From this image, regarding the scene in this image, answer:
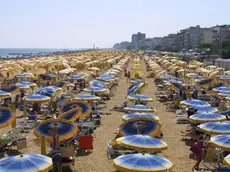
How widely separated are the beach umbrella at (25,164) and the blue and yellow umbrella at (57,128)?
7.67 feet

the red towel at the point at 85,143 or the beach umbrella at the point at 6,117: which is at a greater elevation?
the beach umbrella at the point at 6,117

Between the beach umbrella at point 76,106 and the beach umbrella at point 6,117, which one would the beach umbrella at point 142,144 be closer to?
the beach umbrella at point 6,117

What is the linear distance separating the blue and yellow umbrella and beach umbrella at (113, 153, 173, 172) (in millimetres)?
2608

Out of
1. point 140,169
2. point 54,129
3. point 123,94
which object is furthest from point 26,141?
point 123,94

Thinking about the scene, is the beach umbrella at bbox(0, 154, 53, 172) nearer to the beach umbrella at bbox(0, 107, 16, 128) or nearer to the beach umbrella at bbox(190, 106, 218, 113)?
the beach umbrella at bbox(0, 107, 16, 128)

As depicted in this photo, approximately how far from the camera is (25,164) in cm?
664

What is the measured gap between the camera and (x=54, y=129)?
364 inches

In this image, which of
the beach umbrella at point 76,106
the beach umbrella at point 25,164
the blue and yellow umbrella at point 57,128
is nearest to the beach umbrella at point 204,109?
the beach umbrella at point 76,106

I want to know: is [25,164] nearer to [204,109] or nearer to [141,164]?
[141,164]

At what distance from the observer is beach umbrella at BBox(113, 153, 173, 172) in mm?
6785

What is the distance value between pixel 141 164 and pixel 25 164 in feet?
7.10

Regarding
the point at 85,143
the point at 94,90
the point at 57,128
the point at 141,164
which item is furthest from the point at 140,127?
the point at 94,90

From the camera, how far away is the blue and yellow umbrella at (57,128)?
30.6ft

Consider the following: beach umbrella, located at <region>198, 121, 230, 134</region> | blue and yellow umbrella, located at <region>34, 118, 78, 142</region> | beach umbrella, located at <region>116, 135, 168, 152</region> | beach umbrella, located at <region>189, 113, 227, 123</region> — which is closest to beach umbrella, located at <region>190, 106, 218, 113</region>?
beach umbrella, located at <region>189, 113, 227, 123</region>
